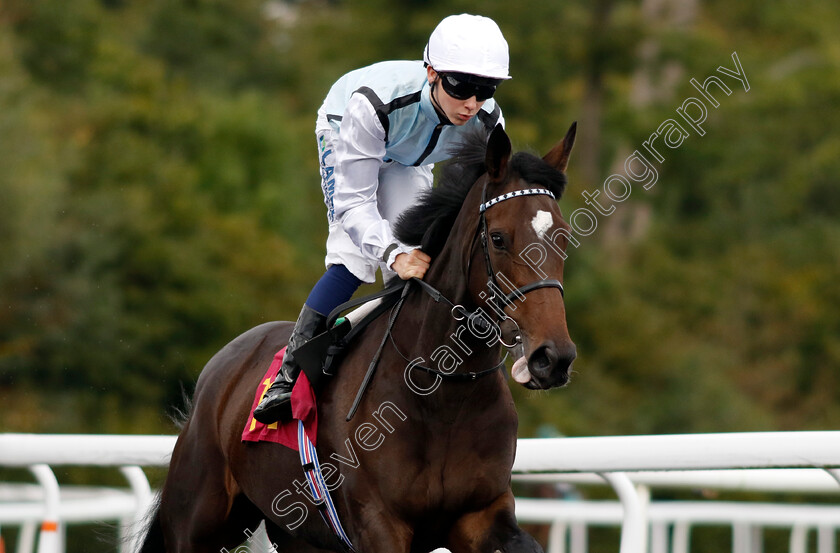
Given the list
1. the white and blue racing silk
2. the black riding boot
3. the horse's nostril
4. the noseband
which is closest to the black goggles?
the white and blue racing silk

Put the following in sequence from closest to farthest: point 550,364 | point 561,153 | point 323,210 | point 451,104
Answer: point 550,364 → point 561,153 → point 451,104 → point 323,210

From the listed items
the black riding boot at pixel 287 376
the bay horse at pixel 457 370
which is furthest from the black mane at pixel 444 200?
the black riding boot at pixel 287 376

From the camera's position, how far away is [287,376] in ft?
14.9

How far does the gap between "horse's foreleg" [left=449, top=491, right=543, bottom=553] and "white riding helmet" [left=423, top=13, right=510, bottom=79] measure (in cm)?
142

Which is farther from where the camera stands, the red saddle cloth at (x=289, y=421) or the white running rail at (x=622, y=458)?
the red saddle cloth at (x=289, y=421)

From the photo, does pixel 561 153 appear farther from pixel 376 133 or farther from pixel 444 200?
pixel 376 133

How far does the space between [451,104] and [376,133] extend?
0.95ft

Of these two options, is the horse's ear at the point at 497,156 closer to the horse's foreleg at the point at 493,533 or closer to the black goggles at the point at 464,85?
the black goggles at the point at 464,85

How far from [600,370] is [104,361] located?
975 cm

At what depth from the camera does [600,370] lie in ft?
81.2

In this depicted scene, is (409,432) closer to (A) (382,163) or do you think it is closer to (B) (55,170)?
(A) (382,163)

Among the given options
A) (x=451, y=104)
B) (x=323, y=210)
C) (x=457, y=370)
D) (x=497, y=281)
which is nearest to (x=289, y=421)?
(x=457, y=370)

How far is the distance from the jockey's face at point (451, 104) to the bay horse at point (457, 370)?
0.57 feet

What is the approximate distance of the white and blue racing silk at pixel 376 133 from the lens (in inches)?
172
